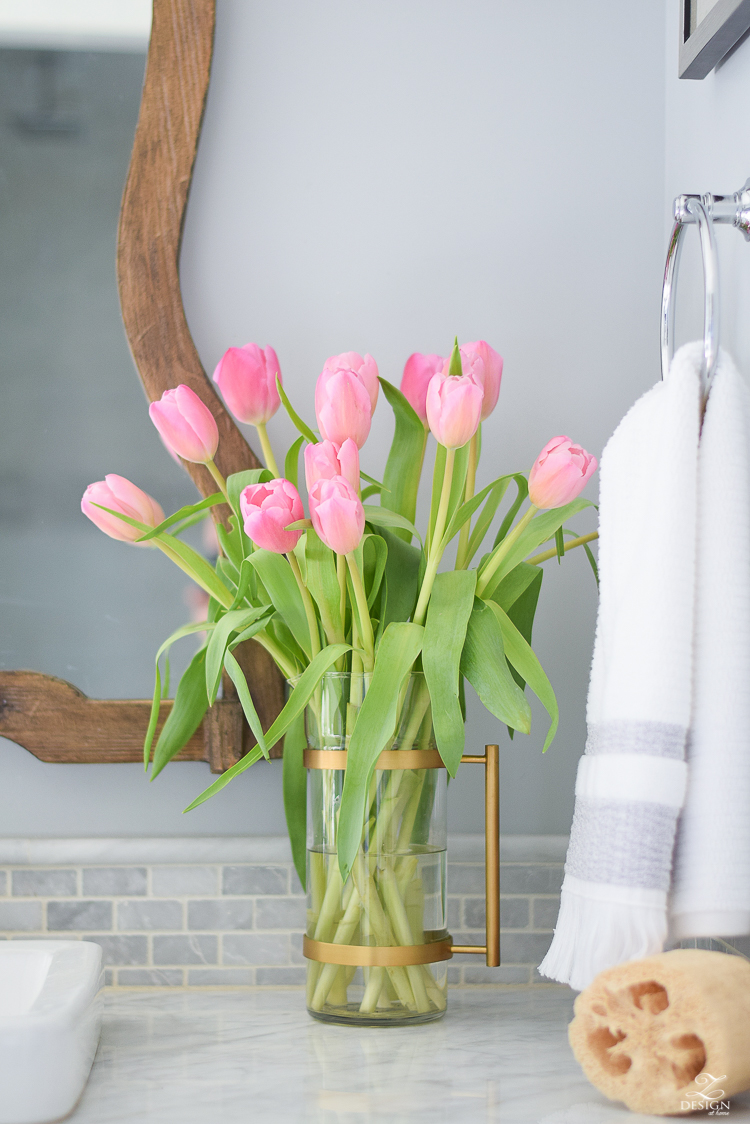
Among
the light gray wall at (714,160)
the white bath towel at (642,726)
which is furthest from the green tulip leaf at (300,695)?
the light gray wall at (714,160)

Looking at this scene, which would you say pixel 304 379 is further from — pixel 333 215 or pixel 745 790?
pixel 745 790

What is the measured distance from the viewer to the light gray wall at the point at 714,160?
80 centimetres

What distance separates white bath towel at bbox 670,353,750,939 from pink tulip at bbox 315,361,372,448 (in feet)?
0.83

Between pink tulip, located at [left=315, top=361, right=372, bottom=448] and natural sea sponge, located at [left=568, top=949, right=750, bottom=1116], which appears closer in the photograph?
natural sea sponge, located at [left=568, top=949, right=750, bottom=1116]

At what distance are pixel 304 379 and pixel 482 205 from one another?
0.27 meters

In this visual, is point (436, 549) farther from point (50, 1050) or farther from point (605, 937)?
point (50, 1050)

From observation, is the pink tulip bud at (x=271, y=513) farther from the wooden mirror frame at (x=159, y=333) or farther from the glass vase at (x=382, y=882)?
the wooden mirror frame at (x=159, y=333)

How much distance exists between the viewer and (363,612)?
0.77 meters

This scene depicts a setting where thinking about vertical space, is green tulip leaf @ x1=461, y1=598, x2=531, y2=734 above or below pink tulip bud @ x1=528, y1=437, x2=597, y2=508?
below

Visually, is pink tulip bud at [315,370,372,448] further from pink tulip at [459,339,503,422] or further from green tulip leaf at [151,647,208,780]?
green tulip leaf at [151,647,208,780]

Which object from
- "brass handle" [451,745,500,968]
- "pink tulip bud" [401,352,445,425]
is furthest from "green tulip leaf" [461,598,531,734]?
"pink tulip bud" [401,352,445,425]

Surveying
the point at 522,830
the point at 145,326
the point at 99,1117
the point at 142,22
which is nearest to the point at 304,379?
the point at 145,326

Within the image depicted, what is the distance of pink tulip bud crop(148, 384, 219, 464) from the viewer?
2.60 feet

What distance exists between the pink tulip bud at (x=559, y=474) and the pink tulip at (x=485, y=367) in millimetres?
99
